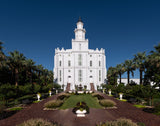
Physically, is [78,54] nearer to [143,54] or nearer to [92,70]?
[92,70]

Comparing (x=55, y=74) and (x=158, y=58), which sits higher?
(x=158, y=58)

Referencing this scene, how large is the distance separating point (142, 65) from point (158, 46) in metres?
6.35

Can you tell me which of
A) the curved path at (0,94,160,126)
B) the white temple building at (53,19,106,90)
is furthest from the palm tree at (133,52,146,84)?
the white temple building at (53,19,106,90)

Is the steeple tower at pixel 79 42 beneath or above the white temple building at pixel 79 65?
above

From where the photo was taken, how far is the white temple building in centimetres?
5478

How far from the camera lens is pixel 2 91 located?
1711cm

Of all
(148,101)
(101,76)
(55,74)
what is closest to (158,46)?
(148,101)

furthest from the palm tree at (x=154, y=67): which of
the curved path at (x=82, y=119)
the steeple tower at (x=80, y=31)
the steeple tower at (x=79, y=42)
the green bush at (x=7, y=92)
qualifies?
the steeple tower at (x=80, y=31)

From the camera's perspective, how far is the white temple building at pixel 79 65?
180 feet

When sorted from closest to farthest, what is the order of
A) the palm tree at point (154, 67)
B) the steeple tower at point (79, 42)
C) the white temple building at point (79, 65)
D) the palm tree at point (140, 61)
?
1. the palm tree at point (154, 67)
2. the palm tree at point (140, 61)
3. the white temple building at point (79, 65)
4. the steeple tower at point (79, 42)

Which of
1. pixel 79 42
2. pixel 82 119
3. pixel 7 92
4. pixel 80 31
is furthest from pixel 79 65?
pixel 82 119

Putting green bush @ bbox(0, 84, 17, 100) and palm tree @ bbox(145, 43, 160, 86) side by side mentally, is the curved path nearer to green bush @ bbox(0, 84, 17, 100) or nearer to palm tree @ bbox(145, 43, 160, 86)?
green bush @ bbox(0, 84, 17, 100)

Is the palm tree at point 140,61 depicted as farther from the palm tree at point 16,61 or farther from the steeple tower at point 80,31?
the steeple tower at point 80,31

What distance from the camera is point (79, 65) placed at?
55719mm
